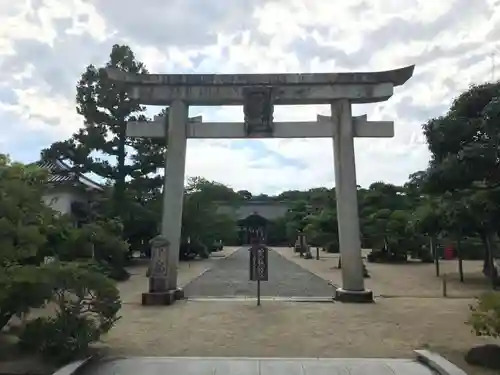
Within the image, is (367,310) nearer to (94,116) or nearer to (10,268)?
(10,268)

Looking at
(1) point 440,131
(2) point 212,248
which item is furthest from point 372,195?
(1) point 440,131

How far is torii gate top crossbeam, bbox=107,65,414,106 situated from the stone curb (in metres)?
8.54

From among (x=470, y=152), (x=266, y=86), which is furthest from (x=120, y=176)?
(x=470, y=152)

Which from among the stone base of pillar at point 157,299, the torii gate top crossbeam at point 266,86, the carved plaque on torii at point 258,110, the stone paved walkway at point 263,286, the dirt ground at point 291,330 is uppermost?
the torii gate top crossbeam at point 266,86

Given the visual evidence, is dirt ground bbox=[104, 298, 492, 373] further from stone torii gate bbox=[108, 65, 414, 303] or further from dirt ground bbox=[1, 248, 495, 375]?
stone torii gate bbox=[108, 65, 414, 303]

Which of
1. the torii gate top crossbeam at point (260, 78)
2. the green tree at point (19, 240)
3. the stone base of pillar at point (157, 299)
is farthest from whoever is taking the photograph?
the torii gate top crossbeam at point (260, 78)

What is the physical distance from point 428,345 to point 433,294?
8247 millimetres

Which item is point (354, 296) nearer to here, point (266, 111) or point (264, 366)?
point (266, 111)

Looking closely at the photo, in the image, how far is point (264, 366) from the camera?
7.38m

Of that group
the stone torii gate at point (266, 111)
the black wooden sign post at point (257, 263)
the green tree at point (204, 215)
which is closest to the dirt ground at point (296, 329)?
the black wooden sign post at point (257, 263)

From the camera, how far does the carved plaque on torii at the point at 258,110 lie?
14992 millimetres

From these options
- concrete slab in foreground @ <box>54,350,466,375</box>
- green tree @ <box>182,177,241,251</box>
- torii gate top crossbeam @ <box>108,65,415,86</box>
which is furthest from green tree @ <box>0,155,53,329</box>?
green tree @ <box>182,177,241,251</box>

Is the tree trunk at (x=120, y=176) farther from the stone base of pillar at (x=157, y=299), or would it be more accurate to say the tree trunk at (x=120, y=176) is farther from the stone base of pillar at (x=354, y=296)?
the stone base of pillar at (x=354, y=296)

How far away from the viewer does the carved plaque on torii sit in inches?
590
